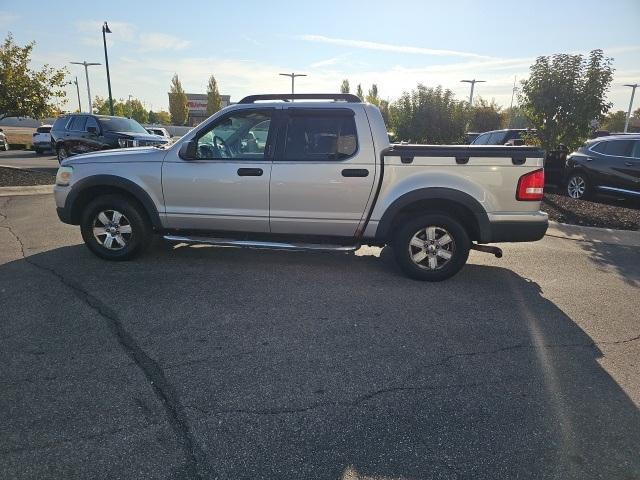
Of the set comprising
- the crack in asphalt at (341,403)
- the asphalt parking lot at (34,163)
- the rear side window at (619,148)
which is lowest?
the crack in asphalt at (341,403)

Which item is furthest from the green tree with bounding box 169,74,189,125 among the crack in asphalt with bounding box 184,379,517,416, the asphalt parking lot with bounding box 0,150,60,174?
the crack in asphalt with bounding box 184,379,517,416

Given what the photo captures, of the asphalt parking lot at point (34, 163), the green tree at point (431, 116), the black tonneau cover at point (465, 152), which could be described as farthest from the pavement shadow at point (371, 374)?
the green tree at point (431, 116)

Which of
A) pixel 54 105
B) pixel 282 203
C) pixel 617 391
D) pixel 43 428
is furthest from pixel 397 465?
pixel 54 105

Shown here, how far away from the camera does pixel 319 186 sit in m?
4.73

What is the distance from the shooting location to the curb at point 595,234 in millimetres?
7008

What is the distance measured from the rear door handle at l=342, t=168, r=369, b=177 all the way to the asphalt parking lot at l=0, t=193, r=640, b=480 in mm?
1177

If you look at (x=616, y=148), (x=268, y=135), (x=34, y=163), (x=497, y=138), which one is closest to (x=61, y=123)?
(x=34, y=163)

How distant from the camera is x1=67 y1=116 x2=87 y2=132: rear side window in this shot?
14383mm

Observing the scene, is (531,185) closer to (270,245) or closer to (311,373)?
(270,245)

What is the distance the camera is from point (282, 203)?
15.9 feet

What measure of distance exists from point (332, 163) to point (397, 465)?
10.4 feet

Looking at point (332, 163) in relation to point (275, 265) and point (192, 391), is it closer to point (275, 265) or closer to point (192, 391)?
point (275, 265)

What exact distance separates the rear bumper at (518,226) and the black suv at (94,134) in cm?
1169

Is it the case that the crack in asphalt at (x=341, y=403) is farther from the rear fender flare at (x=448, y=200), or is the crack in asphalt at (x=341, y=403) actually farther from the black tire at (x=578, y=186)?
the black tire at (x=578, y=186)
